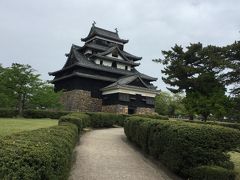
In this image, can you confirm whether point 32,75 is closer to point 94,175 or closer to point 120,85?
point 120,85

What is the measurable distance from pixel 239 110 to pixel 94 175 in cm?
2530

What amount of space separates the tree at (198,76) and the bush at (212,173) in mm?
28349

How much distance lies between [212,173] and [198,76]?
32380 millimetres

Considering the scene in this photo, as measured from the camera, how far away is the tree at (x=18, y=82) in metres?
35.9

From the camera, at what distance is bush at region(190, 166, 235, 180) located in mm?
8734

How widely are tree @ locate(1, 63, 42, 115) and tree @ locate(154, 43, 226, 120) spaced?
17693 millimetres

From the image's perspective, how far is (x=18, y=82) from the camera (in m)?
36.2

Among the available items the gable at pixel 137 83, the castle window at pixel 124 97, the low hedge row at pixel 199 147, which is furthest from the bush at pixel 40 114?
the low hedge row at pixel 199 147

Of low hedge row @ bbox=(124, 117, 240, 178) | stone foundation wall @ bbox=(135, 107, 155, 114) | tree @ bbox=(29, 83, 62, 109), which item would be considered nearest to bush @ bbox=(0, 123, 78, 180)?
low hedge row @ bbox=(124, 117, 240, 178)

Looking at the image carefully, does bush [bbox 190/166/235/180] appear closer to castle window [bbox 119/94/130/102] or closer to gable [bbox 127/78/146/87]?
castle window [bbox 119/94/130/102]

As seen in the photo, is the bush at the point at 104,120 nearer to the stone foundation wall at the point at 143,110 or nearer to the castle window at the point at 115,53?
the stone foundation wall at the point at 143,110

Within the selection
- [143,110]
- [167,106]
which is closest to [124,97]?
[143,110]

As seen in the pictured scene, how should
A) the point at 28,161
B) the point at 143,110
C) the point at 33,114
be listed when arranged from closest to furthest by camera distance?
the point at 28,161 < the point at 33,114 < the point at 143,110

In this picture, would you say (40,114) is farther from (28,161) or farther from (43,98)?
(28,161)
